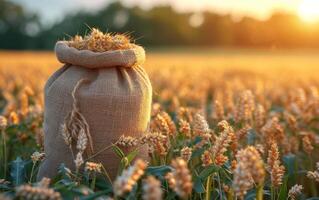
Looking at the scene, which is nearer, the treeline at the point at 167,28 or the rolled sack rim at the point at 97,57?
the rolled sack rim at the point at 97,57

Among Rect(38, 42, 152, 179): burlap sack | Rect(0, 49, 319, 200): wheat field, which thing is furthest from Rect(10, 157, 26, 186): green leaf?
Rect(38, 42, 152, 179): burlap sack

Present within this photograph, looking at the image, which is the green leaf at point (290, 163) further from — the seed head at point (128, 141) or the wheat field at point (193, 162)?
the seed head at point (128, 141)

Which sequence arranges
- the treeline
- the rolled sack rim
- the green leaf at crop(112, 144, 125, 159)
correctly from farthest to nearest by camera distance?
the treeline, the rolled sack rim, the green leaf at crop(112, 144, 125, 159)

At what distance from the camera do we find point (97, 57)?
3.14 meters

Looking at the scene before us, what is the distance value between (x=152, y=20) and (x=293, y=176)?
242ft

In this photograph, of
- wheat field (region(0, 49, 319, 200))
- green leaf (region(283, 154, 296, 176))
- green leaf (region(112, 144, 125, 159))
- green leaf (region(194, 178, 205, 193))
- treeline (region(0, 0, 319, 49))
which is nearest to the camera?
wheat field (region(0, 49, 319, 200))

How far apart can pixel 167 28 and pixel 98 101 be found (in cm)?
7433

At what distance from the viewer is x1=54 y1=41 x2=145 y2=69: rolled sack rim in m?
3.16

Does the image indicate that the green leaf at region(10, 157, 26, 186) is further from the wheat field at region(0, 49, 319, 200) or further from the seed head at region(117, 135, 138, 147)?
the seed head at region(117, 135, 138, 147)

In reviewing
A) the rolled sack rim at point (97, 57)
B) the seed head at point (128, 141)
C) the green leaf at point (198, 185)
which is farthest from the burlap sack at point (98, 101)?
the green leaf at point (198, 185)

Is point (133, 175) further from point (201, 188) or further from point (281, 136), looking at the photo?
point (281, 136)

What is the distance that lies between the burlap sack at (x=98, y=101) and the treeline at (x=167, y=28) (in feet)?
201

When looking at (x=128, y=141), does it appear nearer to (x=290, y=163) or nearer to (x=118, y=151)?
(x=118, y=151)

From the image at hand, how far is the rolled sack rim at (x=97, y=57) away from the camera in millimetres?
3156
